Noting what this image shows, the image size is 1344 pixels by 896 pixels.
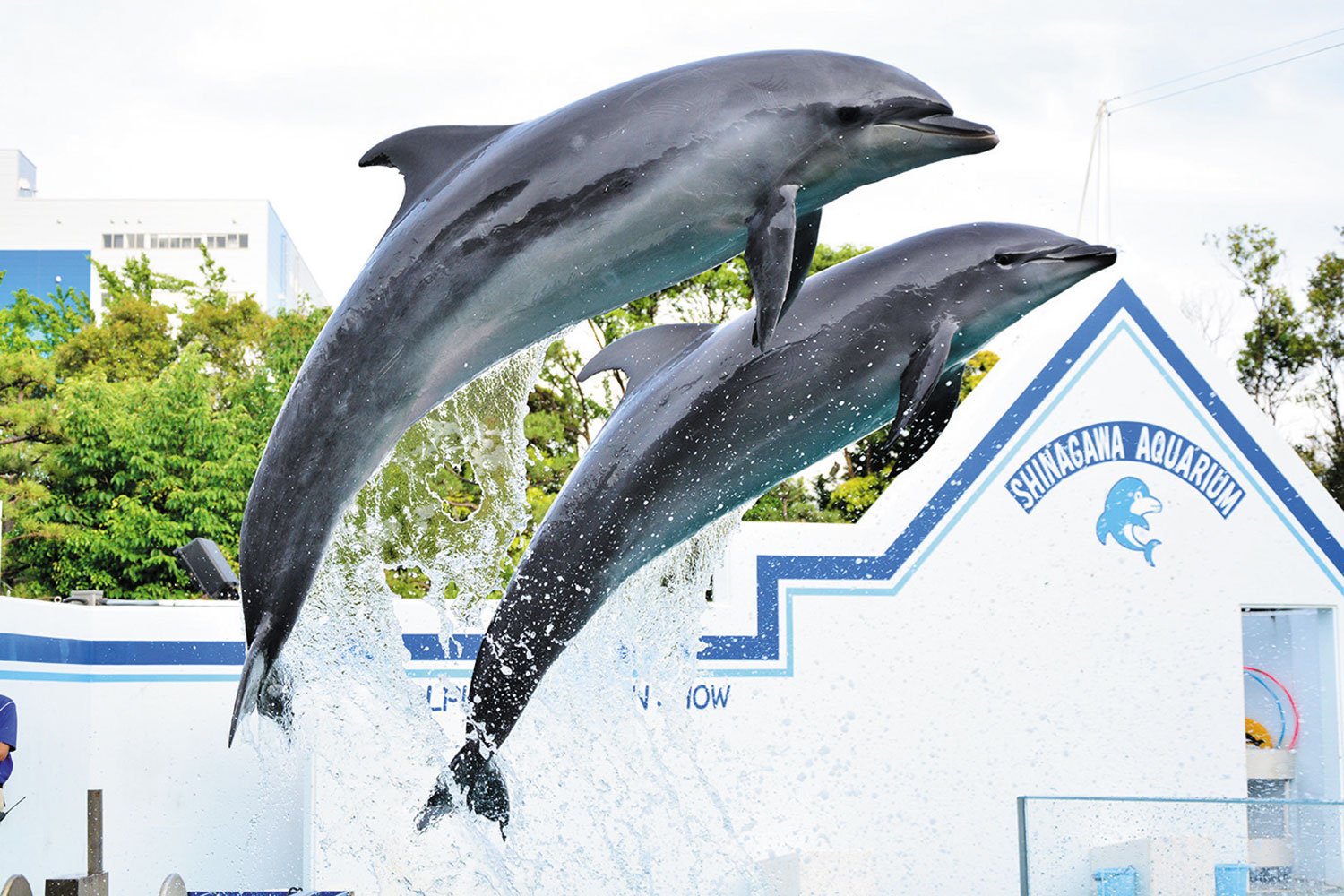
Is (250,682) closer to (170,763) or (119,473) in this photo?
(170,763)

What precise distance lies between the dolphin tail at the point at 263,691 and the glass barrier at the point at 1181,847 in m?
3.23

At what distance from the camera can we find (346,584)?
524 centimetres

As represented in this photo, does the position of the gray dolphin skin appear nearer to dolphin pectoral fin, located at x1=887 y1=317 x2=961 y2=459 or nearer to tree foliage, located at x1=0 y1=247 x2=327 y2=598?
dolphin pectoral fin, located at x1=887 y1=317 x2=961 y2=459

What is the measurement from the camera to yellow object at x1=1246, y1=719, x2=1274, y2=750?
35.3 ft

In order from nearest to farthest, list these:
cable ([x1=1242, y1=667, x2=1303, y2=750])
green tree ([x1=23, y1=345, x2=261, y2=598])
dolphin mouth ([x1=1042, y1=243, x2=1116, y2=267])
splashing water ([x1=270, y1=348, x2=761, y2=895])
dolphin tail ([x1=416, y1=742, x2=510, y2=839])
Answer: dolphin mouth ([x1=1042, y1=243, x2=1116, y2=267]) < dolphin tail ([x1=416, y1=742, x2=510, y2=839]) < splashing water ([x1=270, y1=348, x2=761, y2=895]) < cable ([x1=1242, y1=667, x2=1303, y2=750]) < green tree ([x1=23, y1=345, x2=261, y2=598])

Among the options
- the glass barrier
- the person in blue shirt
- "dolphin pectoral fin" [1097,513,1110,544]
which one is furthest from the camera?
"dolphin pectoral fin" [1097,513,1110,544]

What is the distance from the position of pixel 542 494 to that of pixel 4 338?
13827mm

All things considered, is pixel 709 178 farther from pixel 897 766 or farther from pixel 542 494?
pixel 542 494

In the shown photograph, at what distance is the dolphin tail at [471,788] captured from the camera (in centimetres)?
422

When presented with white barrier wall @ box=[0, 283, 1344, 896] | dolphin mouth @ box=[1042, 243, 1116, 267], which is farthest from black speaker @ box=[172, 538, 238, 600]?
dolphin mouth @ box=[1042, 243, 1116, 267]

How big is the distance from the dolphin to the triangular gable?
495 cm

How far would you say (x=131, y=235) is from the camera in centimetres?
5450

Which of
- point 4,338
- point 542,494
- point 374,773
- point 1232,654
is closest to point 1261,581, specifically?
point 1232,654

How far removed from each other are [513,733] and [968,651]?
3.30 metres
